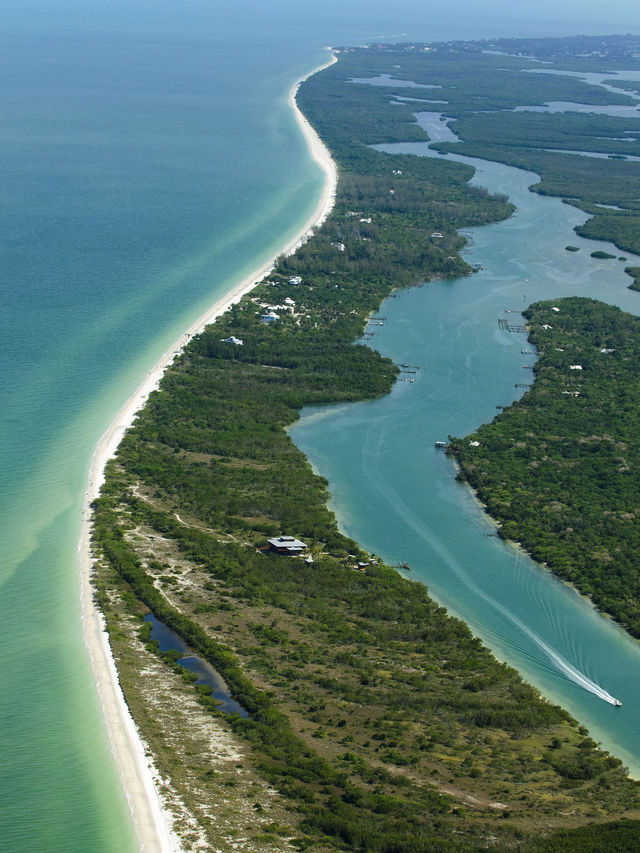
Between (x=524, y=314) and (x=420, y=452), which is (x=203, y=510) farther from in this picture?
(x=524, y=314)

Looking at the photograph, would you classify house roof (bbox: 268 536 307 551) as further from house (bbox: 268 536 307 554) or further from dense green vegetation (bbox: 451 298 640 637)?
dense green vegetation (bbox: 451 298 640 637)

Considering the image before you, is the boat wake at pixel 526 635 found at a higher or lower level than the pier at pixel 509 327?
lower

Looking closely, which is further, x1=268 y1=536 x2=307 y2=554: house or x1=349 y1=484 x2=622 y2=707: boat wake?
x1=268 y1=536 x2=307 y2=554: house

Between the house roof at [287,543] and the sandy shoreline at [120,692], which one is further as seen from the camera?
the house roof at [287,543]

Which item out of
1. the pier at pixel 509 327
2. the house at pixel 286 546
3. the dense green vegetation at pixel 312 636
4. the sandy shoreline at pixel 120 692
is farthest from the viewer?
the pier at pixel 509 327

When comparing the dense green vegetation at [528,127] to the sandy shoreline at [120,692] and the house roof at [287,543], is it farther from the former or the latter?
the house roof at [287,543]

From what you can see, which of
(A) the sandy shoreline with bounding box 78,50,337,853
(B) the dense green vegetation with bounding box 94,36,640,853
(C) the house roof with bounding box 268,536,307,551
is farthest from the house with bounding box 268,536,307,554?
(A) the sandy shoreline with bounding box 78,50,337,853

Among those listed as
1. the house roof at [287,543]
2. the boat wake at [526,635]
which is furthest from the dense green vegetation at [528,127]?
the house roof at [287,543]

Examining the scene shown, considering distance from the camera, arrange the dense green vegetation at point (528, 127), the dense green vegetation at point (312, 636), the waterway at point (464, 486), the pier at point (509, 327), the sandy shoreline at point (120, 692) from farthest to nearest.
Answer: the dense green vegetation at point (528, 127) < the pier at point (509, 327) < the waterway at point (464, 486) < the dense green vegetation at point (312, 636) < the sandy shoreline at point (120, 692)
